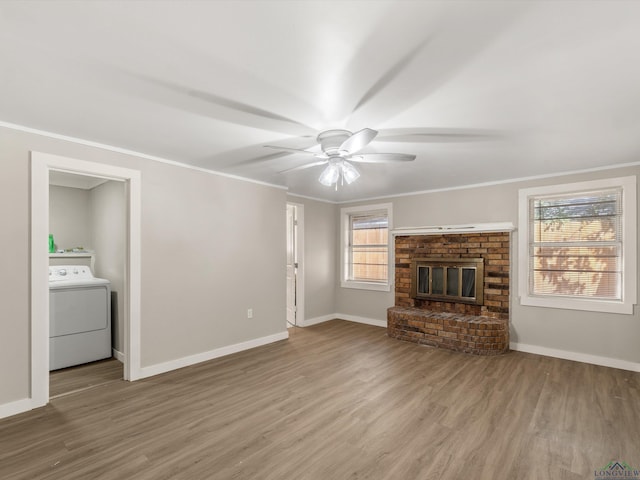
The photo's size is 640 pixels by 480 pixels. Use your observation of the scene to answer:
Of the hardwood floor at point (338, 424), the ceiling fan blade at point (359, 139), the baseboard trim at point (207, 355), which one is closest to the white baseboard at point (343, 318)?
the baseboard trim at point (207, 355)

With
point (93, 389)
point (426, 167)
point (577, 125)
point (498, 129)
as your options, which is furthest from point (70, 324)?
point (577, 125)

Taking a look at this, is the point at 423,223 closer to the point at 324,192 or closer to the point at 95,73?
the point at 324,192

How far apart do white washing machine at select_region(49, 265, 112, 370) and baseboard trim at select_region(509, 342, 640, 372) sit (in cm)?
524

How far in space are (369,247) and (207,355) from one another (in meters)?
3.32

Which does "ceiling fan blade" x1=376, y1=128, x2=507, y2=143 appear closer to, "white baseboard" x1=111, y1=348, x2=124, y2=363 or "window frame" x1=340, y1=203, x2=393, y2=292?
"window frame" x1=340, y1=203, x2=393, y2=292

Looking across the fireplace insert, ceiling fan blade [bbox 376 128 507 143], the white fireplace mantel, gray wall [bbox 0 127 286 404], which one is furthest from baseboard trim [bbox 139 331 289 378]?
ceiling fan blade [bbox 376 128 507 143]

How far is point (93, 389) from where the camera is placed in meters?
3.07

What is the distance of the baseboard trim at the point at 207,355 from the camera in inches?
134

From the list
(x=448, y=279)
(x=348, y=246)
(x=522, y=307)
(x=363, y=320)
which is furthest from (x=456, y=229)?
(x=363, y=320)

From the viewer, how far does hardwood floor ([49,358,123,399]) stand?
3.08 m

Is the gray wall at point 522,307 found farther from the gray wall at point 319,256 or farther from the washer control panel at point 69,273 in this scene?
the washer control panel at point 69,273

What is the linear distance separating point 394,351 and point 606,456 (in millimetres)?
2312

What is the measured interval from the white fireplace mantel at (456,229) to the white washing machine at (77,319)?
429 cm

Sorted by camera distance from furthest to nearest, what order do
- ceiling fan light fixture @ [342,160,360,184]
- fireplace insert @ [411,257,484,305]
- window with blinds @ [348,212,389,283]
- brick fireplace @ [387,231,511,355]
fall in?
window with blinds @ [348,212,389,283] < fireplace insert @ [411,257,484,305] < brick fireplace @ [387,231,511,355] < ceiling fan light fixture @ [342,160,360,184]
